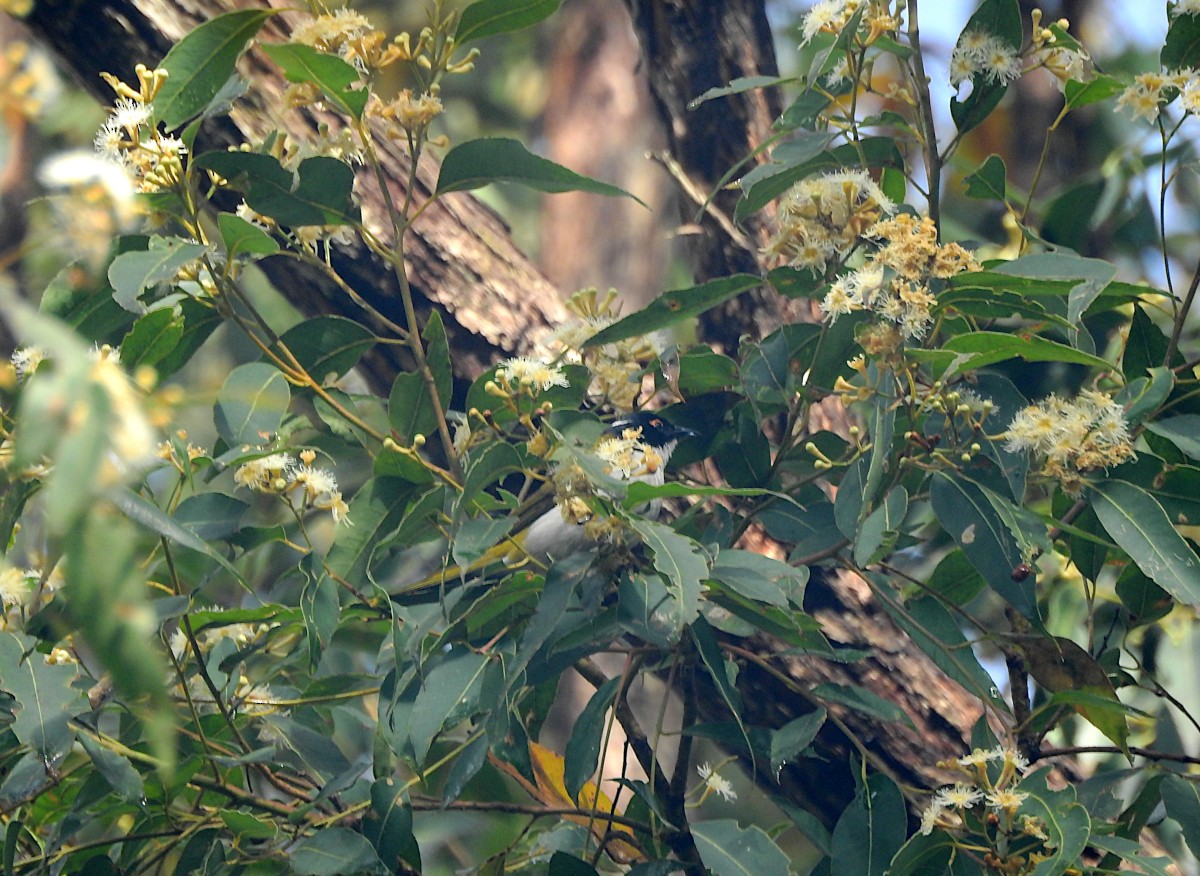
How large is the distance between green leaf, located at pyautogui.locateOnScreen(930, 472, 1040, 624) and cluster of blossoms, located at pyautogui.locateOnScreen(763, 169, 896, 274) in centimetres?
31

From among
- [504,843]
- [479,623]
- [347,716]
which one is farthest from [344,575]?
[504,843]

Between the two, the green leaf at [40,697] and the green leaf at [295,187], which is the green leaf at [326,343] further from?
the green leaf at [40,697]

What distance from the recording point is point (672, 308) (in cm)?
153

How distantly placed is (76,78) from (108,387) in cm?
187

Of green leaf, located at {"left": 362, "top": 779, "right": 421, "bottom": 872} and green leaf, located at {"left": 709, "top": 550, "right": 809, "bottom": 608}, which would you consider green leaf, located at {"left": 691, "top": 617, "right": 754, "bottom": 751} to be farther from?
green leaf, located at {"left": 362, "top": 779, "right": 421, "bottom": 872}

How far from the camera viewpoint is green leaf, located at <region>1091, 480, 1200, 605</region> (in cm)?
128

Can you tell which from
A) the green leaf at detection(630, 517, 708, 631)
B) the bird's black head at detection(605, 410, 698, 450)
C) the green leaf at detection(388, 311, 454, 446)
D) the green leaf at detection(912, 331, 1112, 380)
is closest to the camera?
the green leaf at detection(630, 517, 708, 631)

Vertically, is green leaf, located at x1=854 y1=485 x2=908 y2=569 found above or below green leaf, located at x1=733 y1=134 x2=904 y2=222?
below

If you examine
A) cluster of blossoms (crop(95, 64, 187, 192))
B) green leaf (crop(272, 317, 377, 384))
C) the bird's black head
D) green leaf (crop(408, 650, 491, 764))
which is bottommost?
the bird's black head

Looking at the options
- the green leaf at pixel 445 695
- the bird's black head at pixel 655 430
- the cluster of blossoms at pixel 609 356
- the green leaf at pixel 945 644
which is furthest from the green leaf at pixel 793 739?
the bird's black head at pixel 655 430

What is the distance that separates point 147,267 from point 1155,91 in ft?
4.14

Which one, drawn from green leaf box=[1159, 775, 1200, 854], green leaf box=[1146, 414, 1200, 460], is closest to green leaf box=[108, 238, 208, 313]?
green leaf box=[1146, 414, 1200, 460]

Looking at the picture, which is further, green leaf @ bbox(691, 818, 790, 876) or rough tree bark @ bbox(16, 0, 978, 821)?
rough tree bark @ bbox(16, 0, 978, 821)

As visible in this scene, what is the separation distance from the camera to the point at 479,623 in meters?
1.50
